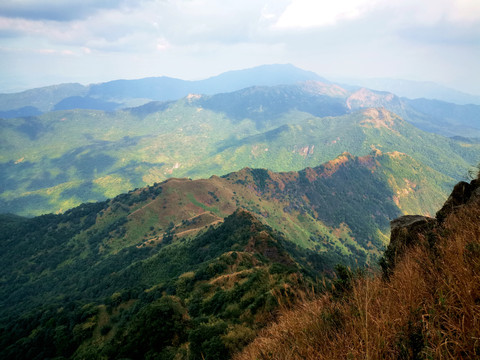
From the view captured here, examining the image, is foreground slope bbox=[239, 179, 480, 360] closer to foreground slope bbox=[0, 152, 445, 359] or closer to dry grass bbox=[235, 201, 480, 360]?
dry grass bbox=[235, 201, 480, 360]

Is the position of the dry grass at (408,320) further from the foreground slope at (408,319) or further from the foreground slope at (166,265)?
the foreground slope at (166,265)

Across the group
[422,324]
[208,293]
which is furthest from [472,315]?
[208,293]

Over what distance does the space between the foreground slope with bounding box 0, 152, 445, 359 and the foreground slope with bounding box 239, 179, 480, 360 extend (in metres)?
1.11

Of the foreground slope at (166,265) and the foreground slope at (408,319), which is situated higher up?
the foreground slope at (408,319)

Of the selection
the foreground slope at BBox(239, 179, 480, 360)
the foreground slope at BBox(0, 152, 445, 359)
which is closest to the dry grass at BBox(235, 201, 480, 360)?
the foreground slope at BBox(239, 179, 480, 360)

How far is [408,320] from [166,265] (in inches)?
3081

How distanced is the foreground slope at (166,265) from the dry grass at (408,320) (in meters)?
1.11

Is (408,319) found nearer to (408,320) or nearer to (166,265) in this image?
(408,320)

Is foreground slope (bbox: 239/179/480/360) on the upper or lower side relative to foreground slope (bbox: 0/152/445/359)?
upper

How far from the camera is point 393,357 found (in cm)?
349

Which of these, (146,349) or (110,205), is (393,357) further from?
(110,205)

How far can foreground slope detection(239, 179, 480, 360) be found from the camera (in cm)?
324

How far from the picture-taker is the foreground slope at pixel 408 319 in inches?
128

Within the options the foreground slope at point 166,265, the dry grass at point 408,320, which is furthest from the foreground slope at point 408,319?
the foreground slope at point 166,265
